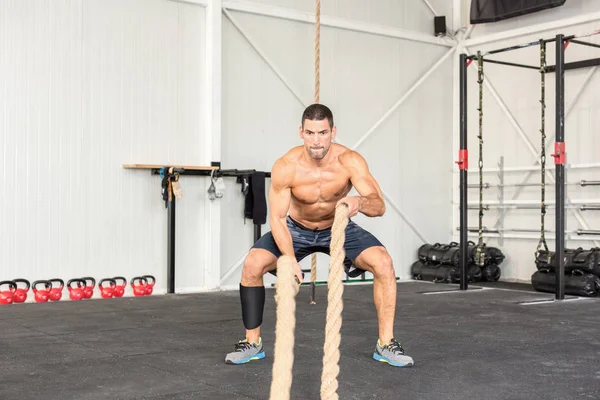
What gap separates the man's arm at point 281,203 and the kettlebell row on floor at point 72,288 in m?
3.55

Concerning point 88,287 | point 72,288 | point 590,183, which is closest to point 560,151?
point 590,183

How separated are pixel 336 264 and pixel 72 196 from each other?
17.1 feet

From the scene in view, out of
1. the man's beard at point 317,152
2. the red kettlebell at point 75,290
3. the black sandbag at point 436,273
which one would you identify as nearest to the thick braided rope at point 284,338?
the man's beard at point 317,152

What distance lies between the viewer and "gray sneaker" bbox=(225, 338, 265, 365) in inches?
153

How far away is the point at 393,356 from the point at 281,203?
3.17 feet

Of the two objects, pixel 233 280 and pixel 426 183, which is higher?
pixel 426 183

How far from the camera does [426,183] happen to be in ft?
31.9

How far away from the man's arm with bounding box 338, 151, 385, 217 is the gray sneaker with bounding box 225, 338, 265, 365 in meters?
0.99

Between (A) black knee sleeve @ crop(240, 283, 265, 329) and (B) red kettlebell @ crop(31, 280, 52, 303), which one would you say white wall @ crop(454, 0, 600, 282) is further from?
(A) black knee sleeve @ crop(240, 283, 265, 329)

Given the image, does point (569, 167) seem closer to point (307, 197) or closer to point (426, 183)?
point (426, 183)

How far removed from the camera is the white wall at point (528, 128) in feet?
27.5

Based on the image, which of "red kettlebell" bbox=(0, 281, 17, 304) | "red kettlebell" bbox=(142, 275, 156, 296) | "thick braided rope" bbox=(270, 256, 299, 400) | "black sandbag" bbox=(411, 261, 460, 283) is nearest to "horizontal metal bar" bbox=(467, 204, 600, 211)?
"black sandbag" bbox=(411, 261, 460, 283)

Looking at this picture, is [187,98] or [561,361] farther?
[187,98]

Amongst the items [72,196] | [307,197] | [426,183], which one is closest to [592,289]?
[426,183]
